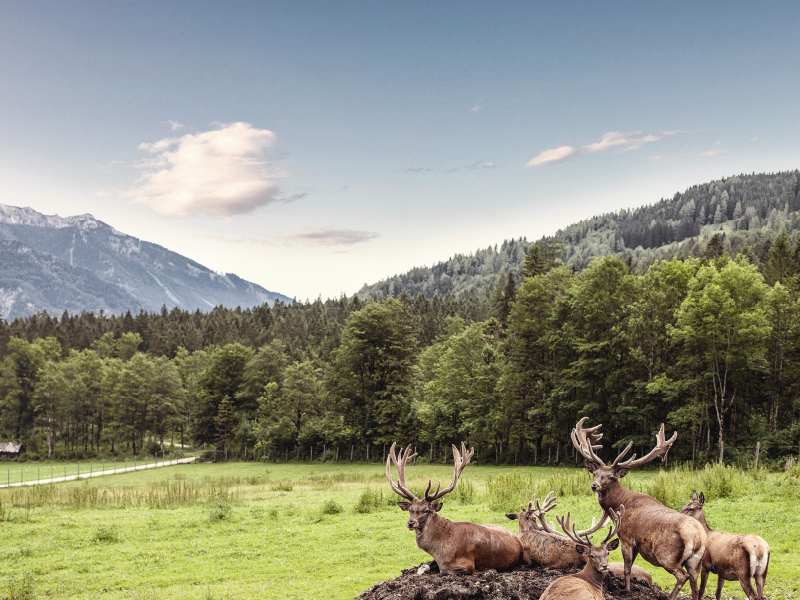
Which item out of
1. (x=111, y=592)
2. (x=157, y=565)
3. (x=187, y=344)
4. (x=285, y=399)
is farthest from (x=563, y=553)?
(x=187, y=344)

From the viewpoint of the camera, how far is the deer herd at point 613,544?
18.6ft

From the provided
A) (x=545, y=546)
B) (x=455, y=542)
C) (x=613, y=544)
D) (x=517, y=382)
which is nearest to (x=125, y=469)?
(x=517, y=382)

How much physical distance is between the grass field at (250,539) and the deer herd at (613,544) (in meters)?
3.16

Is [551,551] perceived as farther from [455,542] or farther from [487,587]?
[487,587]

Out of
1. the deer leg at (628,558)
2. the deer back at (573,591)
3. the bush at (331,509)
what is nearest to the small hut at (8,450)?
the bush at (331,509)

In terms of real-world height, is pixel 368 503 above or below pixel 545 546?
below

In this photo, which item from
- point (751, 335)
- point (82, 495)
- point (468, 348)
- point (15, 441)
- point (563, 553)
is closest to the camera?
point (563, 553)

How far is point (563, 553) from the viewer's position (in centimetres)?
776

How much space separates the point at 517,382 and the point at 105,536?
34019mm

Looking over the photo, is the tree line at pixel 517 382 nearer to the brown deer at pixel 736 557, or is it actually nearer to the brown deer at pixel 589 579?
the brown deer at pixel 736 557

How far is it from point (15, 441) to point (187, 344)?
1745 inches

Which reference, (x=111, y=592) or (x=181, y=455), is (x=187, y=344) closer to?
(x=181, y=455)

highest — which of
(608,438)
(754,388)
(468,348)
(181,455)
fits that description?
(468,348)

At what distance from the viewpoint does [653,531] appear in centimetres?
587
